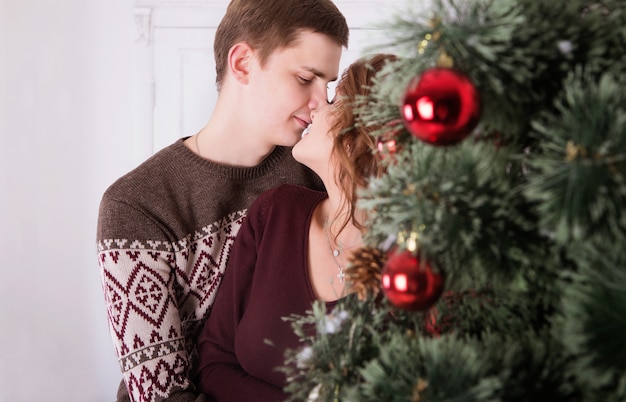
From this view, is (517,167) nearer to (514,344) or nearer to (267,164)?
(514,344)

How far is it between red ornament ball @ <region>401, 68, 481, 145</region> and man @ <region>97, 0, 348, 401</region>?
1.05 meters

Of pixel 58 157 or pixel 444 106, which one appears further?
pixel 58 157

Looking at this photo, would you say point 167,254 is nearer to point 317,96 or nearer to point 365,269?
point 317,96

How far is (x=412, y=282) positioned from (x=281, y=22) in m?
1.15

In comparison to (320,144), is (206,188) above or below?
below

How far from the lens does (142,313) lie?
1444 mm

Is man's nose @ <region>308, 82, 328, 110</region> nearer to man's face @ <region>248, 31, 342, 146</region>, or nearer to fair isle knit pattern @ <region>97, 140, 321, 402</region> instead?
man's face @ <region>248, 31, 342, 146</region>

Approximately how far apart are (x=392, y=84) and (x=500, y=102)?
106mm

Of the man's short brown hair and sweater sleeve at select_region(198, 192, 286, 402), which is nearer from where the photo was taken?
sweater sleeve at select_region(198, 192, 286, 402)

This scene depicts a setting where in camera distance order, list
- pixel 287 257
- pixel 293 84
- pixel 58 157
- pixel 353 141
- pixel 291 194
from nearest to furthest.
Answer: pixel 353 141, pixel 287 257, pixel 291 194, pixel 293 84, pixel 58 157

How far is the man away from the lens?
1.45 m

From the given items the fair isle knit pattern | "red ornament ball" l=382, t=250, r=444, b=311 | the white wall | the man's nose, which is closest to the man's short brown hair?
the man's nose

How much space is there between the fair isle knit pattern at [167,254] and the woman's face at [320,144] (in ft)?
1.18

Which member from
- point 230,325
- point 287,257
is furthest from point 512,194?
point 230,325
